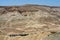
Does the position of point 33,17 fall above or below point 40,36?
below

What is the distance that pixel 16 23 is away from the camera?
7119 cm

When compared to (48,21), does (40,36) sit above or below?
above

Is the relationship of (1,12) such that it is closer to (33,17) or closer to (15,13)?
(15,13)

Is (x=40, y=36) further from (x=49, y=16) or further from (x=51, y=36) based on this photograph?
(x=49, y=16)

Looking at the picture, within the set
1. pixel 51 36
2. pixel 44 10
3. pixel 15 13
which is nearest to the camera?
pixel 51 36

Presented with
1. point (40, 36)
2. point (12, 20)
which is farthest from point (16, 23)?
point (40, 36)

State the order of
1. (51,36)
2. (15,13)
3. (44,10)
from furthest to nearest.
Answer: (44,10) < (15,13) < (51,36)

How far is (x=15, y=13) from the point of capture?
252 ft

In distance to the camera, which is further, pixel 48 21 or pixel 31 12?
pixel 31 12

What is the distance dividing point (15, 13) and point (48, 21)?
1254cm

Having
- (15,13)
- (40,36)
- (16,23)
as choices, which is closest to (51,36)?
(40,36)

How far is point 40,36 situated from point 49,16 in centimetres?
4632

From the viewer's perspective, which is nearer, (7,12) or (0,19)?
(0,19)

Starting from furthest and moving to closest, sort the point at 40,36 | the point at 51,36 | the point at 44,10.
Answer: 1. the point at 44,10
2. the point at 40,36
3. the point at 51,36
